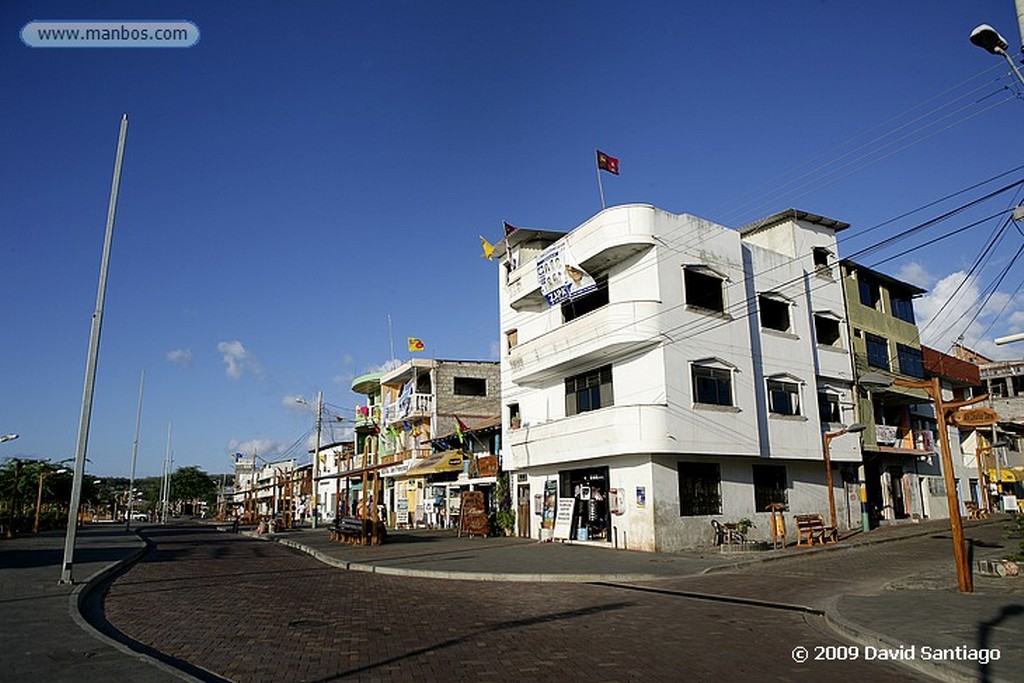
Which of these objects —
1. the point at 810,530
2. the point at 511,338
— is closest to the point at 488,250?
the point at 511,338

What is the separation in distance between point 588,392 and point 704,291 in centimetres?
599

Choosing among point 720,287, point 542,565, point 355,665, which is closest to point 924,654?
point 355,665

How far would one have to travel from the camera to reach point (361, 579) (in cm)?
1717

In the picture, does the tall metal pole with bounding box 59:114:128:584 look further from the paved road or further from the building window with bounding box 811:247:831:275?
the building window with bounding box 811:247:831:275

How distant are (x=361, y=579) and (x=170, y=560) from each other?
9427 millimetres

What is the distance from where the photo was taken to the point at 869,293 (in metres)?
35.8

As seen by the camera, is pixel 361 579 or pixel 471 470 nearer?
pixel 361 579

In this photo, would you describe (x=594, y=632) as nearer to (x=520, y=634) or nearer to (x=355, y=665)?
(x=520, y=634)

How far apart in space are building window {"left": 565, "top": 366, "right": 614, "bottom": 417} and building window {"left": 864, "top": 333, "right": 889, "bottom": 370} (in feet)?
49.2

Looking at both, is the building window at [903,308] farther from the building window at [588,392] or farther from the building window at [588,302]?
the building window at [588,392]

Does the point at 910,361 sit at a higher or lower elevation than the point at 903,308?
lower

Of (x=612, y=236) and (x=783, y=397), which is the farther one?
(x=783, y=397)

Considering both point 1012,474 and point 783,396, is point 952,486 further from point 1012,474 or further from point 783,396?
point 1012,474

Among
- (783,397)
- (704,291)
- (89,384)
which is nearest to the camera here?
(89,384)
